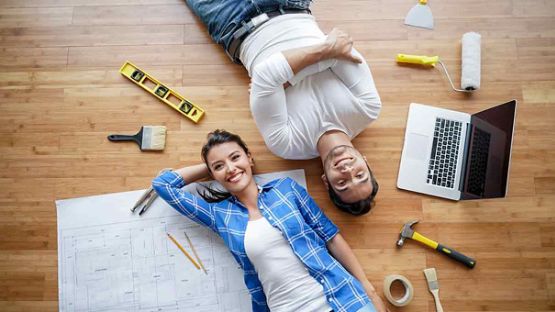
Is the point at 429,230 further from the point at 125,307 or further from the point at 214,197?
the point at 125,307

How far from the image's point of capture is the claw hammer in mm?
1649

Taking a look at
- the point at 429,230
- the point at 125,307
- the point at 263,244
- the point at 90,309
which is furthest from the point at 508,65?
the point at 90,309

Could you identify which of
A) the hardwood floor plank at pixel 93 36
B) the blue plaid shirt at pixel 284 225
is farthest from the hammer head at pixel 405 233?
the hardwood floor plank at pixel 93 36

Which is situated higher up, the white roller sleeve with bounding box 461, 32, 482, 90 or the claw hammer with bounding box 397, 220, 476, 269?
the white roller sleeve with bounding box 461, 32, 482, 90

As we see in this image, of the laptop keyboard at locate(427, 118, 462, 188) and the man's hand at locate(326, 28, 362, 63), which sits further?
the laptop keyboard at locate(427, 118, 462, 188)

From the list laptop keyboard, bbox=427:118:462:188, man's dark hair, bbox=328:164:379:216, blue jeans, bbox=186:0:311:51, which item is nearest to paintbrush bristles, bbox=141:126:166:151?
blue jeans, bbox=186:0:311:51

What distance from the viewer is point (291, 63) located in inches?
58.1

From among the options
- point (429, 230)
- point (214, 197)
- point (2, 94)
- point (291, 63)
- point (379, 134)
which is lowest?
point (2, 94)

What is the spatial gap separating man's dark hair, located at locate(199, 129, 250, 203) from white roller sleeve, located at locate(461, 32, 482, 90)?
35.7 inches

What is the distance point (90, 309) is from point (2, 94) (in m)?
0.94

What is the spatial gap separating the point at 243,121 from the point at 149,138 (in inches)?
14.8

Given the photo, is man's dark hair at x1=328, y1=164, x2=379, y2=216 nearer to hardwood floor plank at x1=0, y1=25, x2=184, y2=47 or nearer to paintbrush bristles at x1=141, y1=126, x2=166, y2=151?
paintbrush bristles at x1=141, y1=126, x2=166, y2=151

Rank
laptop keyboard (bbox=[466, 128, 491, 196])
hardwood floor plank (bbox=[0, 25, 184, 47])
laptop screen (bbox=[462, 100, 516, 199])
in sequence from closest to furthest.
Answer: laptop screen (bbox=[462, 100, 516, 199])
laptop keyboard (bbox=[466, 128, 491, 196])
hardwood floor plank (bbox=[0, 25, 184, 47])

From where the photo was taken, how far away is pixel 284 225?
5.04ft
